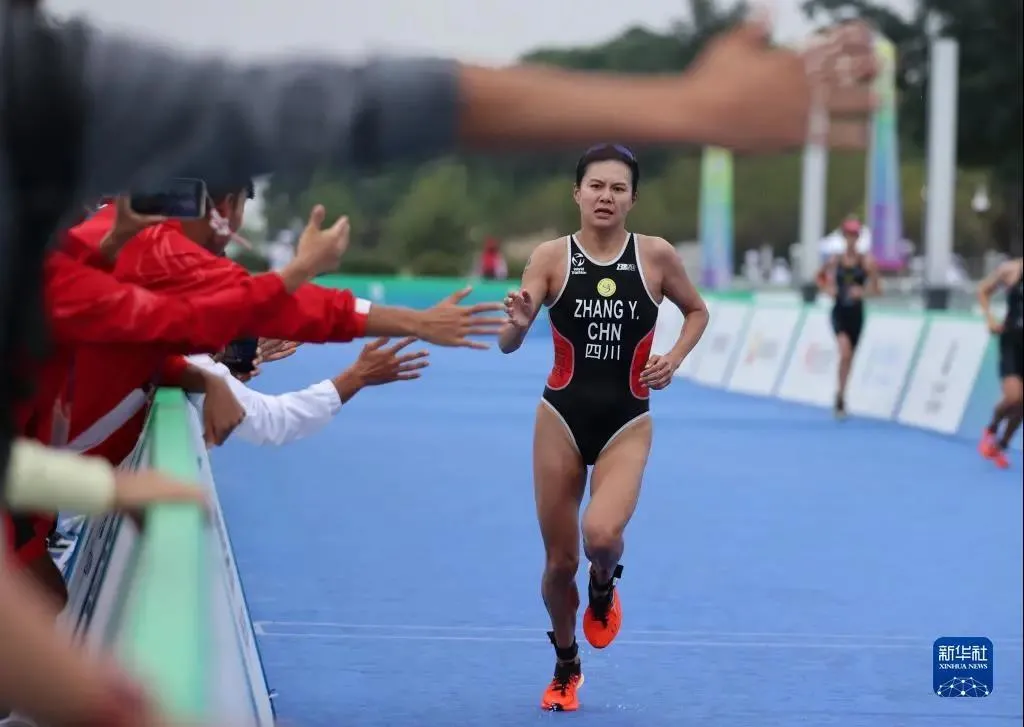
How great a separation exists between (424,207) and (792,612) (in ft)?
220

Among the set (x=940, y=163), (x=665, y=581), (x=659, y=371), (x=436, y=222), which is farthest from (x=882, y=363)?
(x=436, y=222)

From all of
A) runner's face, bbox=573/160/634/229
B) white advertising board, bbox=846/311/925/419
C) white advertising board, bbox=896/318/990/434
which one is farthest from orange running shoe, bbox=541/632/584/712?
white advertising board, bbox=846/311/925/419

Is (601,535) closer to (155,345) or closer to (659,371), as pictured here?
(659,371)

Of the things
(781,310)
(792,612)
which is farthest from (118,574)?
(781,310)

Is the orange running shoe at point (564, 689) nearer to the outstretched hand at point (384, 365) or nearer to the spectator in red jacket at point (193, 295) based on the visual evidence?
the outstretched hand at point (384, 365)

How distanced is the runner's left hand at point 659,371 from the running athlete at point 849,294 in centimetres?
1441

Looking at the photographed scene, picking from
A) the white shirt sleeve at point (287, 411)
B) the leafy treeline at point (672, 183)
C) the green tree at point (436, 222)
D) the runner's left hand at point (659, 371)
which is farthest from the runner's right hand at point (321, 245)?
the green tree at point (436, 222)

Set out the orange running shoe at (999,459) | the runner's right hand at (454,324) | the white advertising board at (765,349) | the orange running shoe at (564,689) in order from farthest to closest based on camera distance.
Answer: the white advertising board at (765,349)
the orange running shoe at (999,459)
the orange running shoe at (564,689)
the runner's right hand at (454,324)

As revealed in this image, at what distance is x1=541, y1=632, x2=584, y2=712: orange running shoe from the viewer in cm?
800

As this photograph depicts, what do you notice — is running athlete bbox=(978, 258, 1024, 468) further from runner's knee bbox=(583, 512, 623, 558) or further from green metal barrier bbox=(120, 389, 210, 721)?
green metal barrier bbox=(120, 389, 210, 721)

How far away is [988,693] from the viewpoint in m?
8.62

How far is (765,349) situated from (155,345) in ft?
77.3

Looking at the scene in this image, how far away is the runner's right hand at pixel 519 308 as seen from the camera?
775 cm

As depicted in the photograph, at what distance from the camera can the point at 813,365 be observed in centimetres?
2659
